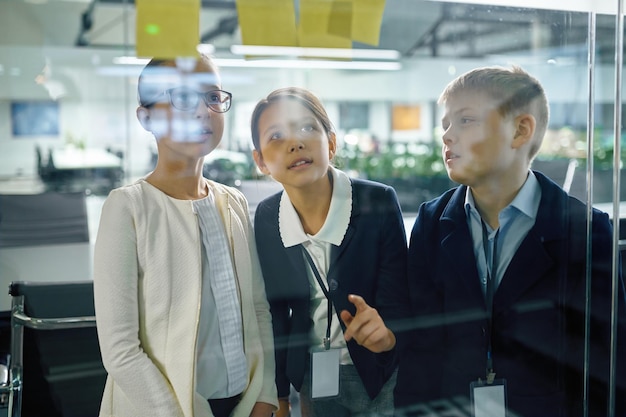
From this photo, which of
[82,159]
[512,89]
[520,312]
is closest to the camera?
[82,159]

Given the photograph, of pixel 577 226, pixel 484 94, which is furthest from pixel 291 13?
pixel 577 226

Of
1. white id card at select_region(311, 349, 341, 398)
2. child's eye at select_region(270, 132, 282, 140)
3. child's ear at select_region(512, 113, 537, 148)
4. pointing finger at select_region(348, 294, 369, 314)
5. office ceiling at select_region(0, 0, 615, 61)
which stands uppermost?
office ceiling at select_region(0, 0, 615, 61)

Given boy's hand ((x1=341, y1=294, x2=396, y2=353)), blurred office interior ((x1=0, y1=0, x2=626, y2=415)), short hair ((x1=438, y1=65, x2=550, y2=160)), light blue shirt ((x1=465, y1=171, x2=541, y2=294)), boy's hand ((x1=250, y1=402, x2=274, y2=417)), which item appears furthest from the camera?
light blue shirt ((x1=465, y1=171, x2=541, y2=294))

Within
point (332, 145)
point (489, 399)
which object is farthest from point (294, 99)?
point (489, 399)

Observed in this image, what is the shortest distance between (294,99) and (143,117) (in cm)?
42

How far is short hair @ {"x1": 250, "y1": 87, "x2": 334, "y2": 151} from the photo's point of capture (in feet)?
6.19

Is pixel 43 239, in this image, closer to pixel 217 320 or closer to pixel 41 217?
pixel 41 217

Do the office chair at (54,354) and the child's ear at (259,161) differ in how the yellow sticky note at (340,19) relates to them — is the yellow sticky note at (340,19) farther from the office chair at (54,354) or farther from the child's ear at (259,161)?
the office chair at (54,354)

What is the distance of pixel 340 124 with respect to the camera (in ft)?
6.48

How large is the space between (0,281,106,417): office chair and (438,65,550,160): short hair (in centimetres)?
126

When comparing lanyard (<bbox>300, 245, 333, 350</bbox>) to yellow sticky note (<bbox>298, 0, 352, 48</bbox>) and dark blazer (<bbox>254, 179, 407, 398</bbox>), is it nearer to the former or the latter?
dark blazer (<bbox>254, 179, 407, 398</bbox>)

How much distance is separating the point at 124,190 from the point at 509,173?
1.24 metres

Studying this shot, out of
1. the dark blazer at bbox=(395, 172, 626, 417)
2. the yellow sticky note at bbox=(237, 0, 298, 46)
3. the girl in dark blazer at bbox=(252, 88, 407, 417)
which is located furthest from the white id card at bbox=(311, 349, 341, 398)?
the yellow sticky note at bbox=(237, 0, 298, 46)

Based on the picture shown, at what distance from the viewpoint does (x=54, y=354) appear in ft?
6.20
